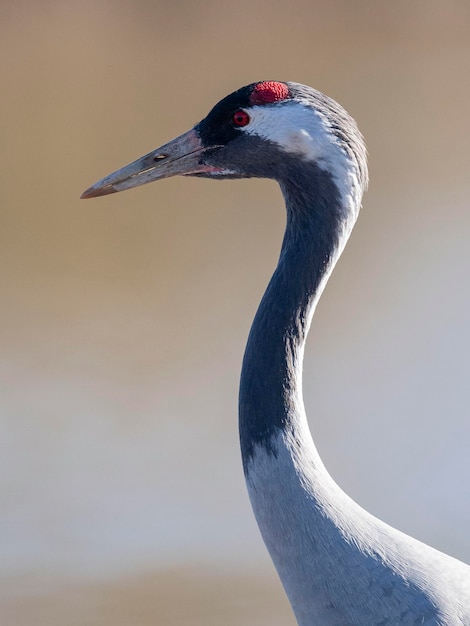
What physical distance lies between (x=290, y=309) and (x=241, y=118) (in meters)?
0.33

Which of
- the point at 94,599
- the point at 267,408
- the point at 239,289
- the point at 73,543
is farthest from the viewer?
the point at 239,289

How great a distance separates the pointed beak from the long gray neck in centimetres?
17

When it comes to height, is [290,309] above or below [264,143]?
below

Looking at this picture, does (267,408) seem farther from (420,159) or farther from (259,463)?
(420,159)

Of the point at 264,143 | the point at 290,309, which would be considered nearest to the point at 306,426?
the point at 290,309

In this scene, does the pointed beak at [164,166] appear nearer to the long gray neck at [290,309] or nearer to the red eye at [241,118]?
the red eye at [241,118]

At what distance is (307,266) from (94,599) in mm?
2625

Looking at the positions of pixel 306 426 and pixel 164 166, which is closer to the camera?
pixel 306 426

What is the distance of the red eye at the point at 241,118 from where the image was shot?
1.76 meters

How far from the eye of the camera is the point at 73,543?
428 cm

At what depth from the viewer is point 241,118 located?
69.7 inches

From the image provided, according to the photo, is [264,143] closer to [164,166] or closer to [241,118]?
[241,118]

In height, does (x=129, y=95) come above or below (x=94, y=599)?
above

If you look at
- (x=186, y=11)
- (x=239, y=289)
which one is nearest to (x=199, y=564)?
(x=239, y=289)
